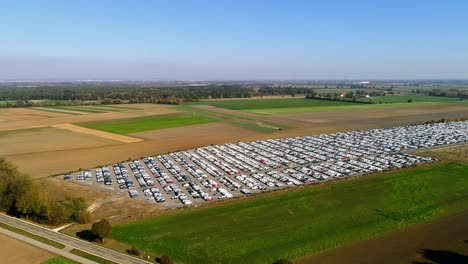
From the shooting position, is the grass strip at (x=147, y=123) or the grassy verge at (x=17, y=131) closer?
the grassy verge at (x=17, y=131)

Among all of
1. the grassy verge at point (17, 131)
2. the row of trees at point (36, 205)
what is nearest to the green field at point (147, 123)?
the grassy verge at point (17, 131)

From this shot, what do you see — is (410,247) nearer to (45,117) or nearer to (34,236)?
(34,236)

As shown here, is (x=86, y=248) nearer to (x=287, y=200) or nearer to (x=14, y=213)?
(x=14, y=213)

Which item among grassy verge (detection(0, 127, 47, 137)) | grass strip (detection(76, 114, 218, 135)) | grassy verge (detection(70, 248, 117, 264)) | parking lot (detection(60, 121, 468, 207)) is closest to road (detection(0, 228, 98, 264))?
grassy verge (detection(70, 248, 117, 264))

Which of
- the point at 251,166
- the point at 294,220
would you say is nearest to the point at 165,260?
the point at 294,220

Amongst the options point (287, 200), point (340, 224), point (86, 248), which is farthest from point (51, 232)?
point (340, 224)

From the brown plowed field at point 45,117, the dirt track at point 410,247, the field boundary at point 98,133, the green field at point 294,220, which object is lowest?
the dirt track at point 410,247

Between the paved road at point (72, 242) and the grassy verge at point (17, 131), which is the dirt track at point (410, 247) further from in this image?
the grassy verge at point (17, 131)
